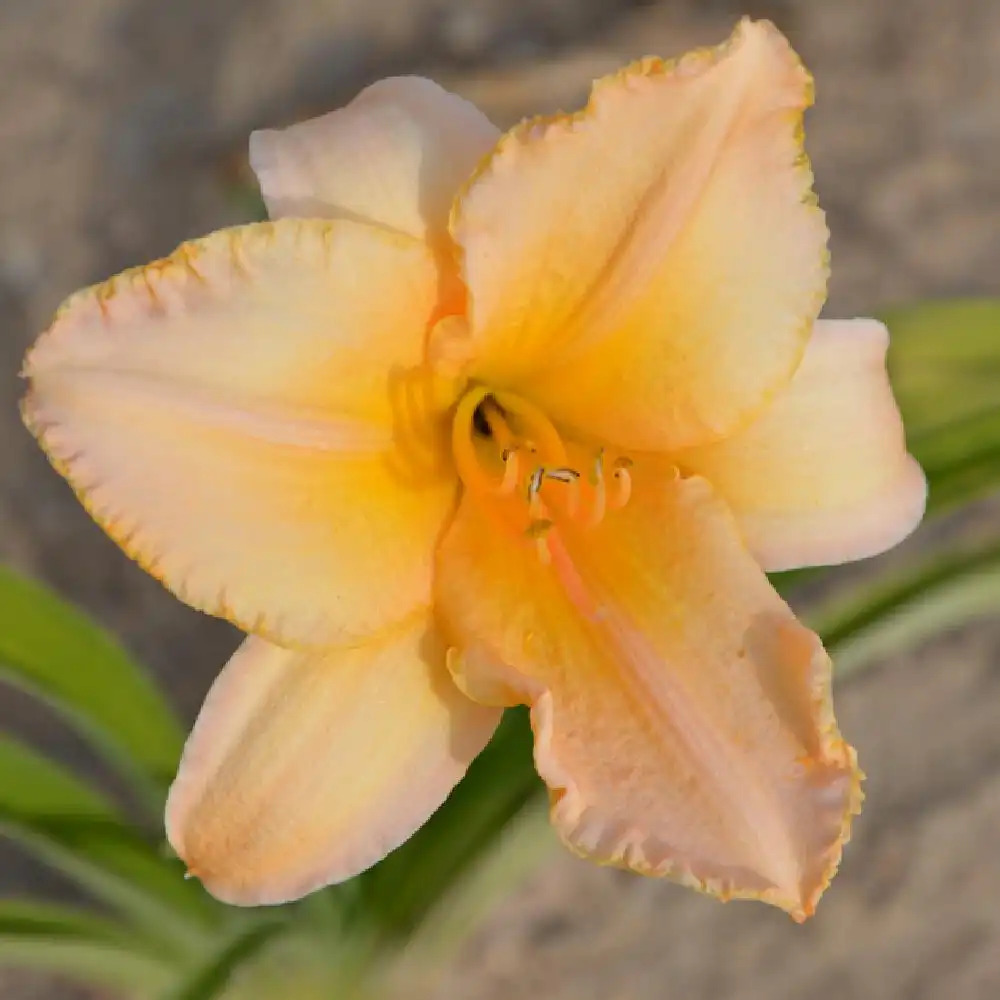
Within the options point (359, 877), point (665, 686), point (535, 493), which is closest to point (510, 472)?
point (535, 493)

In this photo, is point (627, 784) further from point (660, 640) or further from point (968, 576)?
point (968, 576)

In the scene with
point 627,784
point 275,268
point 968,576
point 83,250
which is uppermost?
point 275,268

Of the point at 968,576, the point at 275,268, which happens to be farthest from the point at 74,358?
the point at 968,576

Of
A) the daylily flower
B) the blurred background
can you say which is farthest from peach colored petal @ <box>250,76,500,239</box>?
the blurred background

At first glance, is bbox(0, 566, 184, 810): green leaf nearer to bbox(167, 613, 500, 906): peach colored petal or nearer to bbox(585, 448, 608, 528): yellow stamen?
bbox(167, 613, 500, 906): peach colored petal

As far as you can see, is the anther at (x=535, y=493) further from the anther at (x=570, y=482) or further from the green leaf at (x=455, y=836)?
the green leaf at (x=455, y=836)
